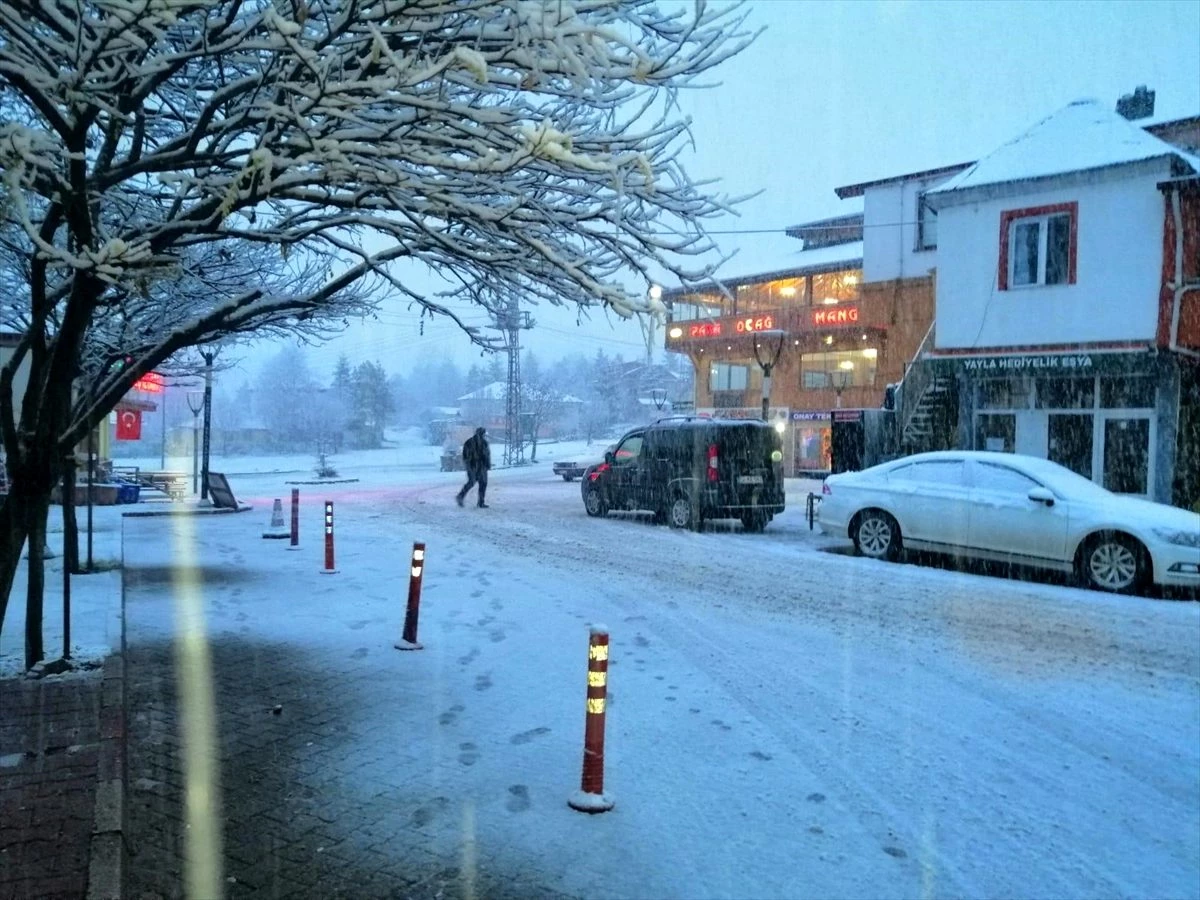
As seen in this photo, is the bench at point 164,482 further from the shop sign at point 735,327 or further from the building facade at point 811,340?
the shop sign at point 735,327

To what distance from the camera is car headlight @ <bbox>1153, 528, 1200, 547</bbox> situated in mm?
10453

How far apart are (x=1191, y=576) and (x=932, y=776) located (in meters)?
7.08


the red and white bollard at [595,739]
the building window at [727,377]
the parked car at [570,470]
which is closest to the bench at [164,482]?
the parked car at [570,470]

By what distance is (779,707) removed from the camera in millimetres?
6223

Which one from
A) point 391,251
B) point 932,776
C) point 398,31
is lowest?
point 932,776

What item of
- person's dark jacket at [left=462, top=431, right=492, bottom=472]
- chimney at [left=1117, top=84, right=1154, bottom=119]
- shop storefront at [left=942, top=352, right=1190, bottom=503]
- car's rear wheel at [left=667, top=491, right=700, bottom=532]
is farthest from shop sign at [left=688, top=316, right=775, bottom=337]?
car's rear wheel at [left=667, top=491, right=700, bottom=532]

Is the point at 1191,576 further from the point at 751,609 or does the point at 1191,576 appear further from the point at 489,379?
the point at 489,379

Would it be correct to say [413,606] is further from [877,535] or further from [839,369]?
[839,369]

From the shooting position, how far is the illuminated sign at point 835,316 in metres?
34.7

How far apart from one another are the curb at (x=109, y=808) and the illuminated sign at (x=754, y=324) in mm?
35384

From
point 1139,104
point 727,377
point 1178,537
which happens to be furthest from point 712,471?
point 727,377

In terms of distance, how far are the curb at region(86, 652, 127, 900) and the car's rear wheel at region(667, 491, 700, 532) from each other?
11383 mm

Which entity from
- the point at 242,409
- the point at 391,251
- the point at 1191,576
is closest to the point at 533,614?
the point at 391,251

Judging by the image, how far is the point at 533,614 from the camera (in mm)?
9117
